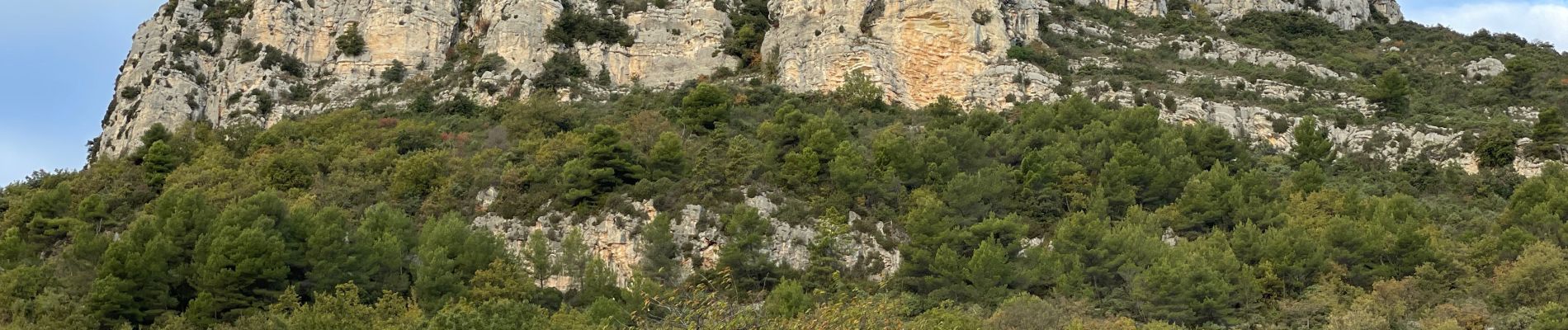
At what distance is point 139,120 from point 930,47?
3249 centimetres

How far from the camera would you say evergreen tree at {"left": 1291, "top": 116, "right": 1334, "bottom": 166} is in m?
59.6

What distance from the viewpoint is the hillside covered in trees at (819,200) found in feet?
133

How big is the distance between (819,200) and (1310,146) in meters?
21.6

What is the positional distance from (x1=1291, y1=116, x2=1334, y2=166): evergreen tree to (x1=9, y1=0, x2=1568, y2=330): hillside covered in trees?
0.16 m

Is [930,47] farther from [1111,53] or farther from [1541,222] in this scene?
[1541,222]

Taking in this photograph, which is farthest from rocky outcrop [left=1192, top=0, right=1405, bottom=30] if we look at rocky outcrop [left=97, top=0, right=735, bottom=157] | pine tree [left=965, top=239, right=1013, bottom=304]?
pine tree [left=965, top=239, right=1013, bottom=304]

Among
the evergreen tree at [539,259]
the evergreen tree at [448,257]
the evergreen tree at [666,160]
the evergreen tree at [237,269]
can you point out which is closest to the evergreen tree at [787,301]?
the evergreen tree at [539,259]

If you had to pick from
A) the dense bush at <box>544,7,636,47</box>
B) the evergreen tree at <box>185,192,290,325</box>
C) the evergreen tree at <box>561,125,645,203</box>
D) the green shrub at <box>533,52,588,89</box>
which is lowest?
the evergreen tree at <box>185,192,290,325</box>

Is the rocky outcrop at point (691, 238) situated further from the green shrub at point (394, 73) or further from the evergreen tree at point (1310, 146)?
the green shrub at point (394, 73)

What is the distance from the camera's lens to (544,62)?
221ft

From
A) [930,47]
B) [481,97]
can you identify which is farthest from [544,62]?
[930,47]

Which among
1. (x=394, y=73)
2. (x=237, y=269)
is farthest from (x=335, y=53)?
(x=237, y=269)

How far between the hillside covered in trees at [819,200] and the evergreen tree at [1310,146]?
0.16m

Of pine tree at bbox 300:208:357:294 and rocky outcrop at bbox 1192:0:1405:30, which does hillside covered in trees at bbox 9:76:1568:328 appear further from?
rocky outcrop at bbox 1192:0:1405:30
